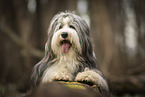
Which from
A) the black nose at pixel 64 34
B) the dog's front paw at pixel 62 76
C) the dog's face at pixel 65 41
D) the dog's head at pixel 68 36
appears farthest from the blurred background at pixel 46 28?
the dog's front paw at pixel 62 76

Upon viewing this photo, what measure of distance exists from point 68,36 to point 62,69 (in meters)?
0.43

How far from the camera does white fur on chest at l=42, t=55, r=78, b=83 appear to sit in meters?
2.25

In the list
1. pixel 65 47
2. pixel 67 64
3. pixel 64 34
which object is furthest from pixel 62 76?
pixel 64 34

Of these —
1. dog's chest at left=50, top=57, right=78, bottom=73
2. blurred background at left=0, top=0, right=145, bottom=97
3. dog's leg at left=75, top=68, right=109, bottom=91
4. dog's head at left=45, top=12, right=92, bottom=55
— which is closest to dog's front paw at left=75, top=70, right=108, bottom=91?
dog's leg at left=75, top=68, right=109, bottom=91

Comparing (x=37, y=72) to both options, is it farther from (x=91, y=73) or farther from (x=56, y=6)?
(x=56, y=6)

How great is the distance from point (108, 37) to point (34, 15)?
3674 millimetres

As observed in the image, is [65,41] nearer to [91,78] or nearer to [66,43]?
[66,43]

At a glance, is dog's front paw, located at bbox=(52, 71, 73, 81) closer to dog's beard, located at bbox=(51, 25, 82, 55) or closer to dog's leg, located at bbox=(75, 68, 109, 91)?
dog's leg, located at bbox=(75, 68, 109, 91)

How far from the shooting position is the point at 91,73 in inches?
87.8

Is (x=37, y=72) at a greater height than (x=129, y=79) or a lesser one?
greater

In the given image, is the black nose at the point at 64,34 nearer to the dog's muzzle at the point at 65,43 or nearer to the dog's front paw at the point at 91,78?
the dog's muzzle at the point at 65,43

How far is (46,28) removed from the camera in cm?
847

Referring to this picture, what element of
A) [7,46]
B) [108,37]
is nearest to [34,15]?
[7,46]

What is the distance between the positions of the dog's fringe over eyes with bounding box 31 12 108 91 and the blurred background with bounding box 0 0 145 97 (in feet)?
17.8
